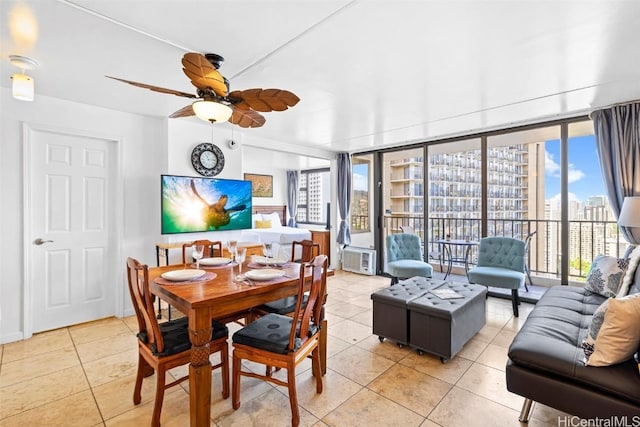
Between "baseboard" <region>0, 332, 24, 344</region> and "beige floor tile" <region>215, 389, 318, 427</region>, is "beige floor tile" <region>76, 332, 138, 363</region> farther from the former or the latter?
"beige floor tile" <region>215, 389, 318, 427</region>

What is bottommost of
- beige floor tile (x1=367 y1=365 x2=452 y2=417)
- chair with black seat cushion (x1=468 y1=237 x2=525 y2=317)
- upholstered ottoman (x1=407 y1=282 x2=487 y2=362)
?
beige floor tile (x1=367 y1=365 x2=452 y2=417)

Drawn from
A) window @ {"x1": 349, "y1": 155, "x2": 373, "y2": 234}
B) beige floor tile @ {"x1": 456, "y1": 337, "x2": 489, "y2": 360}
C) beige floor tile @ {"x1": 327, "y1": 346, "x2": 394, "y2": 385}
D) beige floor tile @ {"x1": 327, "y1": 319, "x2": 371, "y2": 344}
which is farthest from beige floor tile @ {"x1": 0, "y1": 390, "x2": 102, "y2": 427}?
window @ {"x1": 349, "y1": 155, "x2": 373, "y2": 234}

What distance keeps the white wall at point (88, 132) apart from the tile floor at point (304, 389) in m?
0.63

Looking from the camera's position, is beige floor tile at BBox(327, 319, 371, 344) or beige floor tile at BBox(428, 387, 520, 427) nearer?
beige floor tile at BBox(428, 387, 520, 427)

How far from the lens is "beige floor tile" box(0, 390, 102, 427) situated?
1.79m

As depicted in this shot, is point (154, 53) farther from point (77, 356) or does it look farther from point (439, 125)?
point (439, 125)

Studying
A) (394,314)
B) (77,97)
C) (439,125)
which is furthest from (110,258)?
(439,125)

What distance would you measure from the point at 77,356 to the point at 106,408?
1.02 meters

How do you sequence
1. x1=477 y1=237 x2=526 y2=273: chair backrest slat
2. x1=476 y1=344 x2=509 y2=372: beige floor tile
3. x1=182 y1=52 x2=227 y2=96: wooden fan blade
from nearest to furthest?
x1=182 y1=52 x2=227 y2=96: wooden fan blade
x1=476 y1=344 x2=509 y2=372: beige floor tile
x1=477 y1=237 x2=526 y2=273: chair backrest slat

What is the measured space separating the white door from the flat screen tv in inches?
25.4

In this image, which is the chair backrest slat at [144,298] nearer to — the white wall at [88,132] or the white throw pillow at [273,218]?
the white wall at [88,132]

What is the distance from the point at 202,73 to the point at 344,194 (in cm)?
439

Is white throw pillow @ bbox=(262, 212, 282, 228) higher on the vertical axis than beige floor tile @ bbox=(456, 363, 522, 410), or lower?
higher

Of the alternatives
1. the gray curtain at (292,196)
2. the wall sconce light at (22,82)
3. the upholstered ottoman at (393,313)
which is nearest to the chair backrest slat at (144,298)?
the wall sconce light at (22,82)
